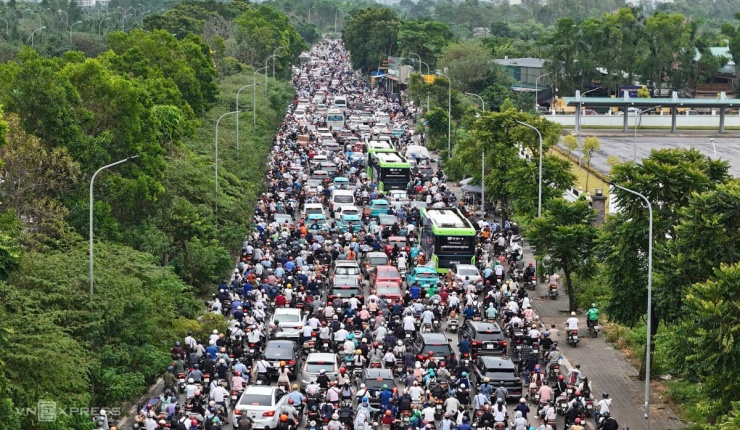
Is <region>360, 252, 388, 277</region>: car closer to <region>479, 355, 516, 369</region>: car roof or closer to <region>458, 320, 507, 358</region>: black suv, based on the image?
<region>458, 320, 507, 358</region>: black suv

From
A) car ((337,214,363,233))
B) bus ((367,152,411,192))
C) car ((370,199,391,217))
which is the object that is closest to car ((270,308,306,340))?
car ((337,214,363,233))

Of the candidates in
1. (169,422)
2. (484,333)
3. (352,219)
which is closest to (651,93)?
(352,219)

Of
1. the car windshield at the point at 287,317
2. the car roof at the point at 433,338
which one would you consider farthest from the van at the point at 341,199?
the car roof at the point at 433,338

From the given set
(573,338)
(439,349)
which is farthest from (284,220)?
(439,349)

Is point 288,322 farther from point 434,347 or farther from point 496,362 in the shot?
point 496,362

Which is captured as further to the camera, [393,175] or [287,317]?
[393,175]
